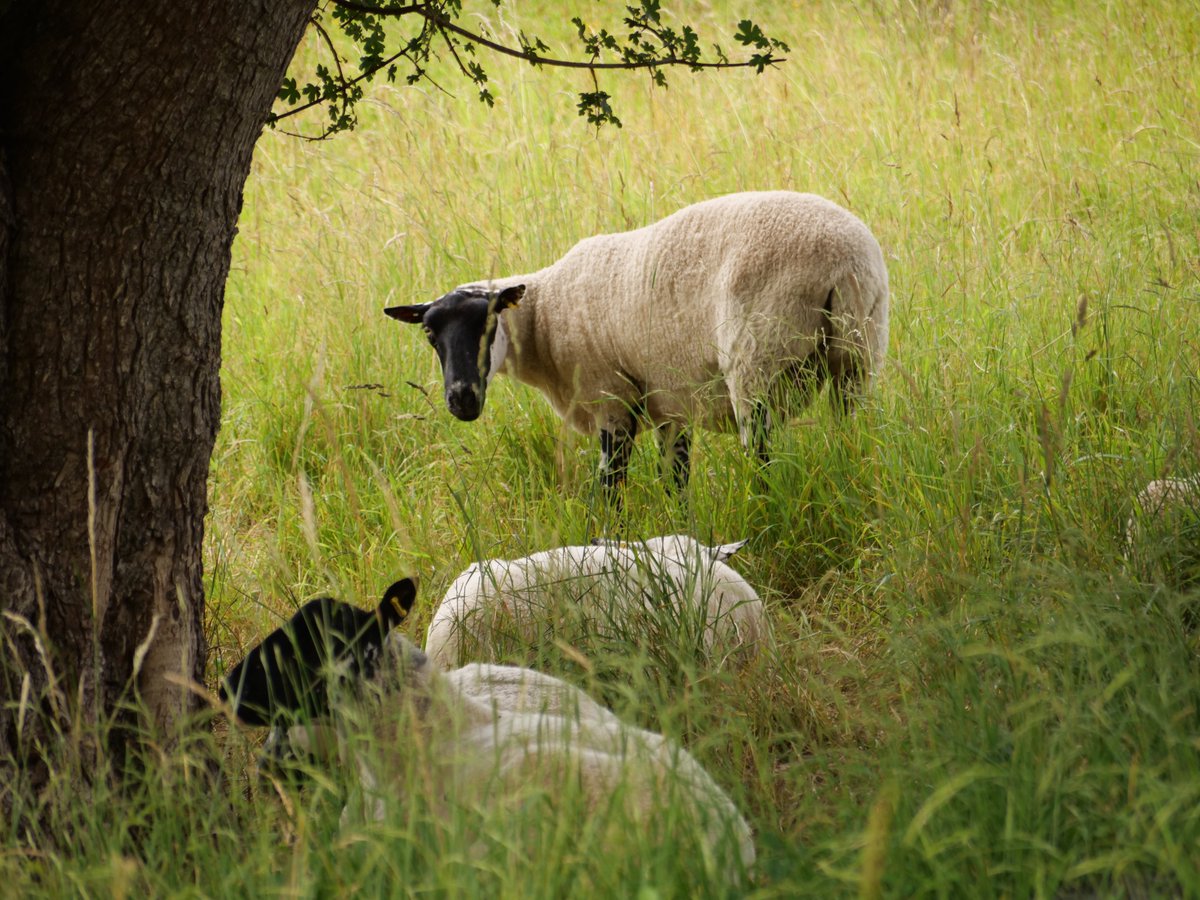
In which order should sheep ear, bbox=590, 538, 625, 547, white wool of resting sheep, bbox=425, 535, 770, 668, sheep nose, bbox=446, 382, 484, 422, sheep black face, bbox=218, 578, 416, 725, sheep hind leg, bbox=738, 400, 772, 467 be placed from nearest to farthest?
sheep black face, bbox=218, 578, 416, 725, white wool of resting sheep, bbox=425, 535, 770, 668, sheep ear, bbox=590, 538, 625, 547, sheep hind leg, bbox=738, 400, 772, 467, sheep nose, bbox=446, 382, 484, 422

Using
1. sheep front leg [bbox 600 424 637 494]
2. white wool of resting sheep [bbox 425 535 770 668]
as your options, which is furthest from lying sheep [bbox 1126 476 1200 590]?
sheep front leg [bbox 600 424 637 494]

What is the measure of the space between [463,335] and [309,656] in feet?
9.64

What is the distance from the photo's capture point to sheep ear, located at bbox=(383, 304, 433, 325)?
550 centimetres

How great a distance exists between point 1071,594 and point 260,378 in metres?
4.69

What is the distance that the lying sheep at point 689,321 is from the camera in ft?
15.6

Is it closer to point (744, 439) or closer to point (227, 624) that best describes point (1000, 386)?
point (744, 439)

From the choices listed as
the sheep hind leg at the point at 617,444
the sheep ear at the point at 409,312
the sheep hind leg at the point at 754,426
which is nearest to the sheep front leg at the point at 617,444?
the sheep hind leg at the point at 617,444

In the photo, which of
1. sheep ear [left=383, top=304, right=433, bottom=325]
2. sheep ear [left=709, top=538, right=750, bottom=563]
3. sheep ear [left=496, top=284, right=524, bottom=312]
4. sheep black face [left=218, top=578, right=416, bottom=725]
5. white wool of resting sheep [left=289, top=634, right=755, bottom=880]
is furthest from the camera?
sheep ear [left=383, top=304, right=433, bottom=325]

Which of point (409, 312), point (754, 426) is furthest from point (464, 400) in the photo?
point (754, 426)

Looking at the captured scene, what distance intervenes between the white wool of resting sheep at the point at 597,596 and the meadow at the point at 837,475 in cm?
14

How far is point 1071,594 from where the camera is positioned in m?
2.68

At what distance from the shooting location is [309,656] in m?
2.50

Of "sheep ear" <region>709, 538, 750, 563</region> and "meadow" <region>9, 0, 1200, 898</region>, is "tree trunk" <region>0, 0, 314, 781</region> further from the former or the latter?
"sheep ear" <region>709, 538, 750, 563</region>

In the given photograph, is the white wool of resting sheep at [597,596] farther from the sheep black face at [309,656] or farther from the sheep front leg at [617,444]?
the sheep front leg at [617,444]
